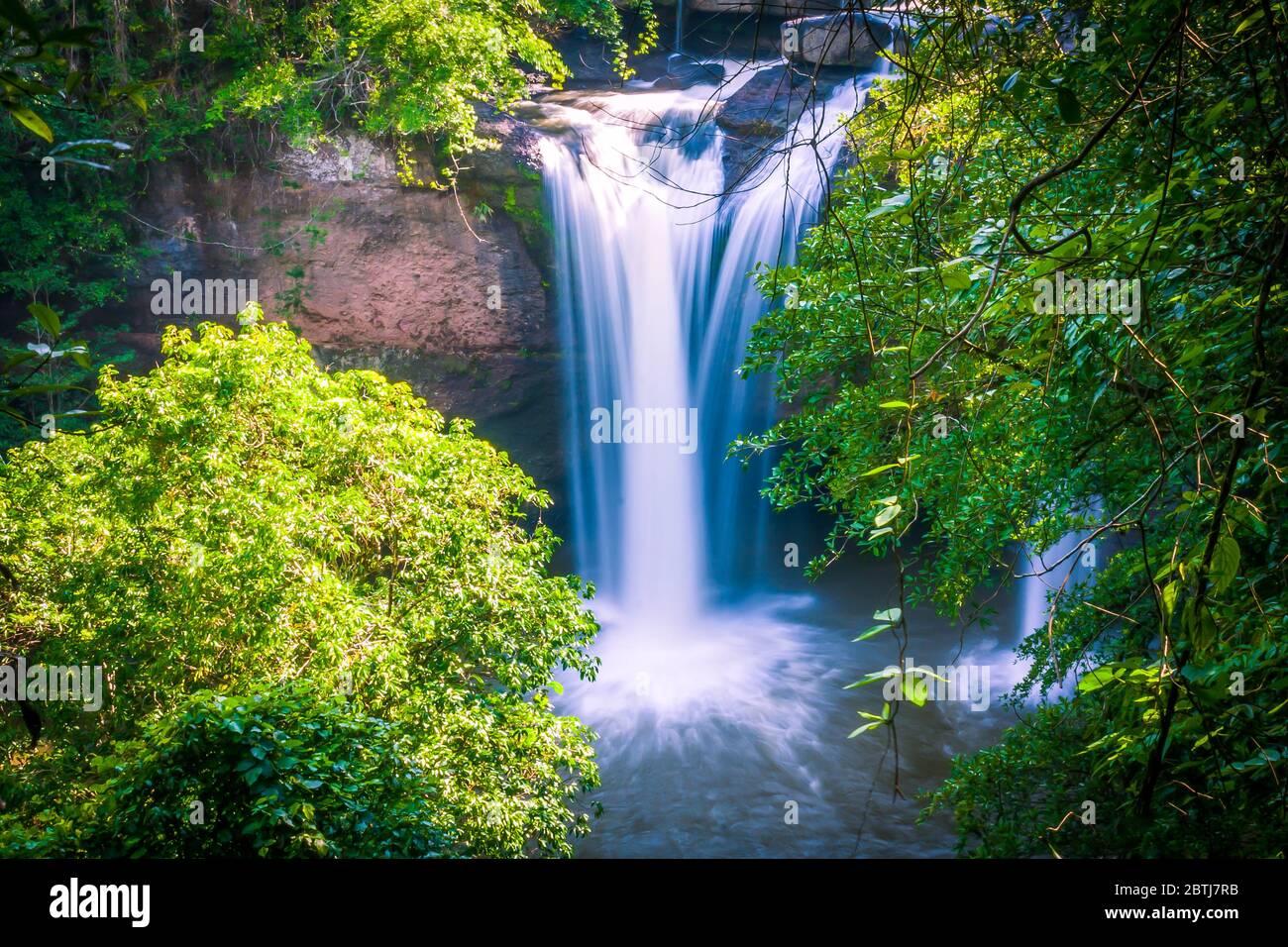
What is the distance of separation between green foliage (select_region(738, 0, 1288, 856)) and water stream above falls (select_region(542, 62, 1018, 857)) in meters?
5.07

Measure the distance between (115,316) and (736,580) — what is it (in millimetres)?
11040

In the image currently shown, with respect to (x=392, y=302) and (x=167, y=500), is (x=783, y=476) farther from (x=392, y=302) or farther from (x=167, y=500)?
(x=392, y=302)

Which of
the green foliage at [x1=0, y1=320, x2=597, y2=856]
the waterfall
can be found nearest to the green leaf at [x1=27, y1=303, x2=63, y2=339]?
the green foliage at [x1=0, y1=320, x2=597, y2=856]

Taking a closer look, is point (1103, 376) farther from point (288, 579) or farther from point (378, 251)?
point (378, 251)

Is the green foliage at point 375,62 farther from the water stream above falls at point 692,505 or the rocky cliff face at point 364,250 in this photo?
the water stream above falls at point 692,505

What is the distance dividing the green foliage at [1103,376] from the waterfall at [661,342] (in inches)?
262

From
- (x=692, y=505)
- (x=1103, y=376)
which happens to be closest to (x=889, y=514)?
(x=1103, y=376)

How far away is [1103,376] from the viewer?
146 inches

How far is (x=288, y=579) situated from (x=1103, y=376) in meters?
4.80

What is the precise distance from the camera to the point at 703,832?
30.8 ft

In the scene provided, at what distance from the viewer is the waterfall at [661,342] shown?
14617 mm

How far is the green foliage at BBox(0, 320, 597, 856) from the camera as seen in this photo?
18.4 ft

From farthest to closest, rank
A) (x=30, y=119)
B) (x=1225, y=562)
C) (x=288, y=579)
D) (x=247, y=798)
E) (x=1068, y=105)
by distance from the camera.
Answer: (x=288, y=579) < (x=247, y=798) < (x=1068, y=105) < (x=1225, y=562) < (x=30, y=119)

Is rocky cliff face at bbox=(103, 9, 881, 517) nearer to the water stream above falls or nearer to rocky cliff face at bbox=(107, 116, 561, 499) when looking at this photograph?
rocky cliff face at bbox=(107, 116, 561, 499)
